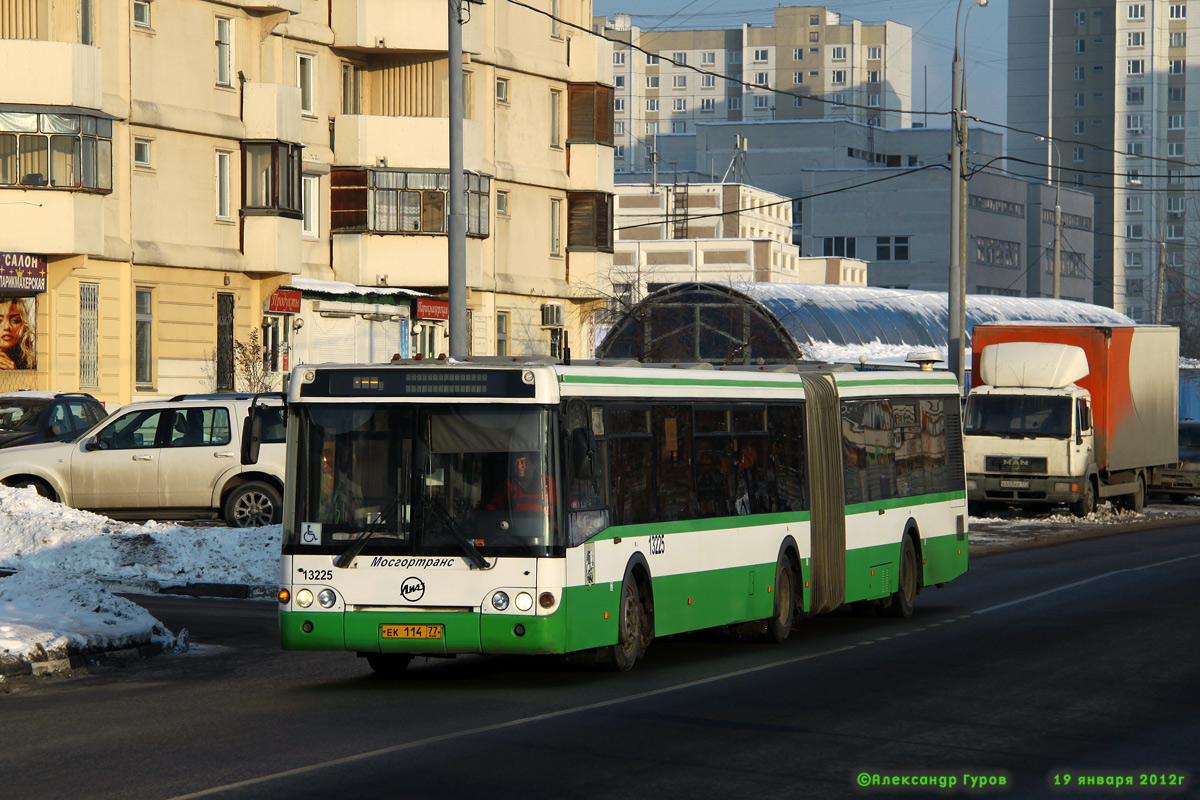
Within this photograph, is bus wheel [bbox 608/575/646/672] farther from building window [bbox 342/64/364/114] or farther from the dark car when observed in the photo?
building window [bbox 342/64/364/114]

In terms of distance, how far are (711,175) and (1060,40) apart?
53158 millimetres

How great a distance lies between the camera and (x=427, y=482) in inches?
500

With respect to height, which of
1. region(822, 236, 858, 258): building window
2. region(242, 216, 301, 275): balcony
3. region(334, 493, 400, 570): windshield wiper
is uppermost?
region(822, 236, 858, 258): building window

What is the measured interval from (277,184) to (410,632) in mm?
31475

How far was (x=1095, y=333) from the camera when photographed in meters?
36.0

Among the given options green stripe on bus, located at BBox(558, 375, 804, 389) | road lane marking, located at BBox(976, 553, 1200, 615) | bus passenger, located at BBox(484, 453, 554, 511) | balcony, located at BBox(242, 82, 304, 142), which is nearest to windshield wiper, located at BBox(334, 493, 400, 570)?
bus passenger, located at BBox(484, 453, 554, 511)

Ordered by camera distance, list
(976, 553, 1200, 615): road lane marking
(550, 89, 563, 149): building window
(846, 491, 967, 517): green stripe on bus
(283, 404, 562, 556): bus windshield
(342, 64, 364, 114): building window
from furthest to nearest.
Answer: (550, 89, 563, 149): building window
(342, 64, 364, 114): building window
(976, 553, 1200, 615): road lane marking
(846, 491, 967, 517): green stripe on bus
(283, 404, 562, 556): bus windshield

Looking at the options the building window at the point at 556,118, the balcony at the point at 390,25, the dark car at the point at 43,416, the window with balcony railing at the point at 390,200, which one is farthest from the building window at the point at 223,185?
the dark car at the point at 43,416

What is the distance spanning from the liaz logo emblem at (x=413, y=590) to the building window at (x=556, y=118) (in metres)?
42.6

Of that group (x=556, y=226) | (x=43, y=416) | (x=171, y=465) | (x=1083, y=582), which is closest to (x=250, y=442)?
(x=171, y=465)

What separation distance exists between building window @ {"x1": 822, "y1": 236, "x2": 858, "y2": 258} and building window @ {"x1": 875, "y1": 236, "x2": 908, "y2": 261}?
2.38 metres

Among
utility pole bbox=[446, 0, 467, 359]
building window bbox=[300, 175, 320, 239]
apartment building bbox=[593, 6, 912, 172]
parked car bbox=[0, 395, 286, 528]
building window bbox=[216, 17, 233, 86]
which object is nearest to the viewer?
utility pole bbox=[446, 0, 467, 359]

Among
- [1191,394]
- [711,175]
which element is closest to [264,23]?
[1191,394]

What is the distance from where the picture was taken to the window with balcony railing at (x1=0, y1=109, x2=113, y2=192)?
37.1m
